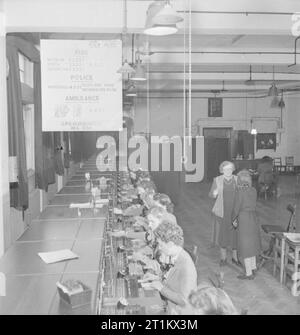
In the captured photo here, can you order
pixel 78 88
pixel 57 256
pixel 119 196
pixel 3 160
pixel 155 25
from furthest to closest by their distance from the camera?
pixel 119 196, pixel 3 160, pixel 78 88, pixel 155 25, pixel 57 256

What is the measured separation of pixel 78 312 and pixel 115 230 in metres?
3.23

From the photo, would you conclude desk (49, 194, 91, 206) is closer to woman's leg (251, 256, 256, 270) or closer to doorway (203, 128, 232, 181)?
woman's leg (251, 256, 256, 270)

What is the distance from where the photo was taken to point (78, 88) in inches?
207

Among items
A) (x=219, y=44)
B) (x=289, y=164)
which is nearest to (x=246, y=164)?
(x=289, y=164)

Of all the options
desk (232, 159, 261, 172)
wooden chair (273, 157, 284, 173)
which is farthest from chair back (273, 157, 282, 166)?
desk (232, 159, 261, 172)

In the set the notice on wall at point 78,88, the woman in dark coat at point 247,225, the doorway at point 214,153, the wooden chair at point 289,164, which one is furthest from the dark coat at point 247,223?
the wooden chair at point 289,164

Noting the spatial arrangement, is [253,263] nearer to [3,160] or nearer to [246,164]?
[3,160]

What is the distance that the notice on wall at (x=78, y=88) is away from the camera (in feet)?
17.3

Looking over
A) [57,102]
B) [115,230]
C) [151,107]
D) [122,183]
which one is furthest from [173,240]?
[151,107]

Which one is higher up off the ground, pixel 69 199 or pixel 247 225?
pixel 69 199

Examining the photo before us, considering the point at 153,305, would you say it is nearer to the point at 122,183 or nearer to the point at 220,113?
the point at 122,183

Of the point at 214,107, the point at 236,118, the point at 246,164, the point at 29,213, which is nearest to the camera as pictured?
the point at 29,213

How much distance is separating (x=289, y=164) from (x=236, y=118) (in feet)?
10.6
